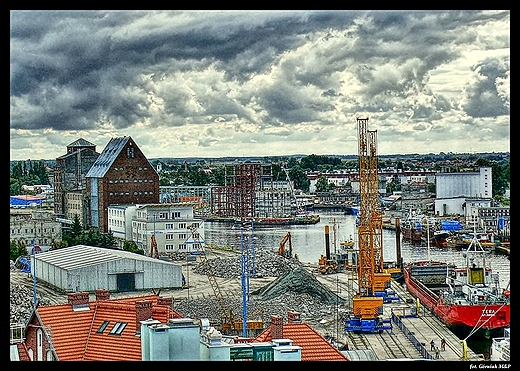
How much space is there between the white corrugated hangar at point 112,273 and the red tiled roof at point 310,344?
191 inches

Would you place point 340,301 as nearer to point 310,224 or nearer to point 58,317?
point 58,317

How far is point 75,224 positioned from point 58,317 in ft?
30.6

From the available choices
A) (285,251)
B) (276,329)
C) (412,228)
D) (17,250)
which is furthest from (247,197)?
(276,329)

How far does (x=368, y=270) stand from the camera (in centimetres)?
888

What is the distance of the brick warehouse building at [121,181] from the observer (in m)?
13.3

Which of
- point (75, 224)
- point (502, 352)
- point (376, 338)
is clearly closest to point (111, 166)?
point (75, 224)

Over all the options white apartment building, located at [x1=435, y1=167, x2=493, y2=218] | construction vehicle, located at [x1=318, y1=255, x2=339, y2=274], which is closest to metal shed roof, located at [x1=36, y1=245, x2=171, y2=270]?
construction vehicle, located at [x1=318, y1=255, x2=339, y2=274]

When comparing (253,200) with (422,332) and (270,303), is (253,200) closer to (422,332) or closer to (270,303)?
(270,303)

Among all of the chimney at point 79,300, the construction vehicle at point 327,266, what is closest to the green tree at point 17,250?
the construction vehicle at point 327,266

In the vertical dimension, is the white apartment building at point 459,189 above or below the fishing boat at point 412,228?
above

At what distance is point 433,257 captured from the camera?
14.4m

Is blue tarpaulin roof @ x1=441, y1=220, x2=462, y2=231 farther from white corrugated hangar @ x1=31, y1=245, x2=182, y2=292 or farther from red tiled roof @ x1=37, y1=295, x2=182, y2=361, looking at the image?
red tiled roof @ x1=37, y1=295, x2=182, y2=361

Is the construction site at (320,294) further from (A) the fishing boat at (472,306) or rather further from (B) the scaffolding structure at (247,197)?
(B) the scaffolding structure at (247,197)

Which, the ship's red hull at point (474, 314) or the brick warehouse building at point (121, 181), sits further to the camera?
the brick warehouse building at point (121, 181)
